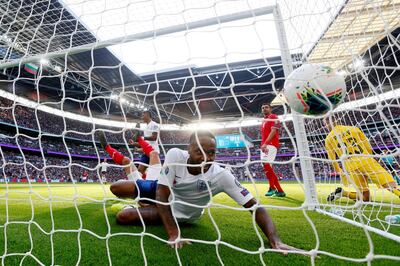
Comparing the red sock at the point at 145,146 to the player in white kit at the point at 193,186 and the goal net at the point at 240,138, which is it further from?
the player in white kit at the point at 193,186

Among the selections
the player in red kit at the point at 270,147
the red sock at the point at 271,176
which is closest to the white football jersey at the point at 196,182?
the player in red kit at the point at 270,147

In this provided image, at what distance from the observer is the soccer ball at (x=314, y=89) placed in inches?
63.2

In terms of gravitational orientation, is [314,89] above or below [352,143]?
above

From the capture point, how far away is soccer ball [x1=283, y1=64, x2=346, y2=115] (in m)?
1.60

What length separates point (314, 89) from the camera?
5.36 ft

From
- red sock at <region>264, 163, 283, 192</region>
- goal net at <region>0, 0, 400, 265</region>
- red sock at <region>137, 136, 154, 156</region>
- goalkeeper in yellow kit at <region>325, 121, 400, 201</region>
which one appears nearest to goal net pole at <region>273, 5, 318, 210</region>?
goal net at <region>0, 0, 400, 265</region>

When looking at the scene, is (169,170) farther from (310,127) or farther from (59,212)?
(310,127)

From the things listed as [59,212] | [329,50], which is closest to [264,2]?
[329,50]

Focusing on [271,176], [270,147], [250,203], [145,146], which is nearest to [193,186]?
[250,203]

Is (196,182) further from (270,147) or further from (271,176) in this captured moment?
(271,176)

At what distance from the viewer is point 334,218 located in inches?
109

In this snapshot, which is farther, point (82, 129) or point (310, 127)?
point (82, 129)

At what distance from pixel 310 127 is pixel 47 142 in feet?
97.3

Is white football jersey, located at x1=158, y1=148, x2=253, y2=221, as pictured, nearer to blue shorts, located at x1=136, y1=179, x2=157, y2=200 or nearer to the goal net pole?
blue shorts, located at x1=136, y1=179, x2=157, y2=200
